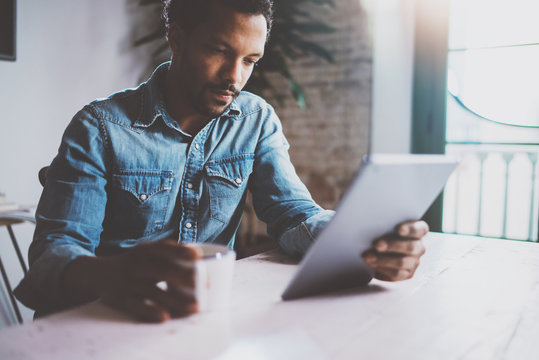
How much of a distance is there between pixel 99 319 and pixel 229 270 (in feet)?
0.61

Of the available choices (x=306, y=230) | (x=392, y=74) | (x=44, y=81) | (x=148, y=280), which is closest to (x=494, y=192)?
(x=392, y=74)

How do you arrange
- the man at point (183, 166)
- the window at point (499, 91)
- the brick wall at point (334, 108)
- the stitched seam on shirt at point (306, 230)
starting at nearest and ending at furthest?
the man at point (183, 166) < the stitched seam on shirt at point (306, 230) < the window at point (499, 91) < the brick wall at point (334, 108)

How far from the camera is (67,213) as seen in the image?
2.96ft

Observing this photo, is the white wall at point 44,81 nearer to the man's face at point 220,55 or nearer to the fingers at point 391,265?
the man's face at point 220,55

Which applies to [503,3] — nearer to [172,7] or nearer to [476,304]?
[172,7]

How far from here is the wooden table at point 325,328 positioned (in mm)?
536

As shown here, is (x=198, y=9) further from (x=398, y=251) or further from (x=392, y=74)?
(x=392, y=74)

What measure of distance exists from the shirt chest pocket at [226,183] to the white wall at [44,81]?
1.61 metres

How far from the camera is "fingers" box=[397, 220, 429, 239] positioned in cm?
75

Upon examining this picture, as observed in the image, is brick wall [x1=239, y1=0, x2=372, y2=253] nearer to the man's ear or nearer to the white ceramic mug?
the man's ear

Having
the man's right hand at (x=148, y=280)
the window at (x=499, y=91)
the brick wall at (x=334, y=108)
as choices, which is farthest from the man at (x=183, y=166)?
the window at (x=499, y=91)

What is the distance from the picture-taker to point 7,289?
228cm

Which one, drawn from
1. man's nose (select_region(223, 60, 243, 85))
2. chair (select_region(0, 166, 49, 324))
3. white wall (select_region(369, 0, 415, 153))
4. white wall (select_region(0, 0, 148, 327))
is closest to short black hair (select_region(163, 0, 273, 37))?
man's nose (select_region(223, 60, 243, 85))

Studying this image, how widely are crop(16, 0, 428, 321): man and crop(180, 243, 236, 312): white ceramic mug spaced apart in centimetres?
27
